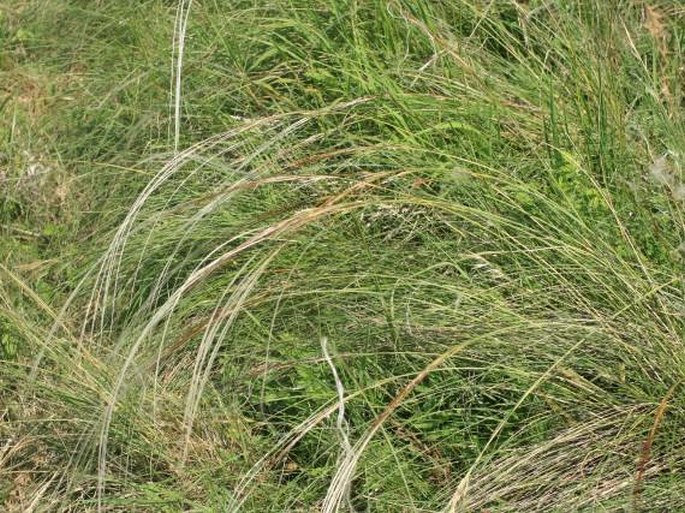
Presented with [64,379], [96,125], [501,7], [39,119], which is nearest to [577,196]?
[501,7]

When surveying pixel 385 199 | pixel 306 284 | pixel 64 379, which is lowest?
pixel 64 379

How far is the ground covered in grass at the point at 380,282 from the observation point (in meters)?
2.33

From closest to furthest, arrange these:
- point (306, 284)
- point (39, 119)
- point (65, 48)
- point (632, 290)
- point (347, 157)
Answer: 1. point (632, 290)
2. point (306, 284)
3. point (347, 157)
4. point (39, 119)
5. point (65, 48)

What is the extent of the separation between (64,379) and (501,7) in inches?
57.0

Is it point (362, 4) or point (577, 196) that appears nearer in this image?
point (577, 196)

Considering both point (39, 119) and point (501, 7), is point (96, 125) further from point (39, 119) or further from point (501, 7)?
point (501, 7)

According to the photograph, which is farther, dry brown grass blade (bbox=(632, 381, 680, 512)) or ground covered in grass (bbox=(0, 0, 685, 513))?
ground covered in grass (bbox=(0, 0, 685, 513))

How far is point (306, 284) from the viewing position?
2.58 m

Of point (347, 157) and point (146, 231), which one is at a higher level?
point (347, 157)

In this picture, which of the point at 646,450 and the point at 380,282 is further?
the point at 380,282

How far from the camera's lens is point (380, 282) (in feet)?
8.44

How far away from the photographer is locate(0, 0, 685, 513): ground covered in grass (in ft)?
7.66

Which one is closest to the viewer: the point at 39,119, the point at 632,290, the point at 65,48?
the point at 632,290

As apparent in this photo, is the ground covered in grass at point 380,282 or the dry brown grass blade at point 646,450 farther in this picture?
the ground covered in grass at point 380,282
